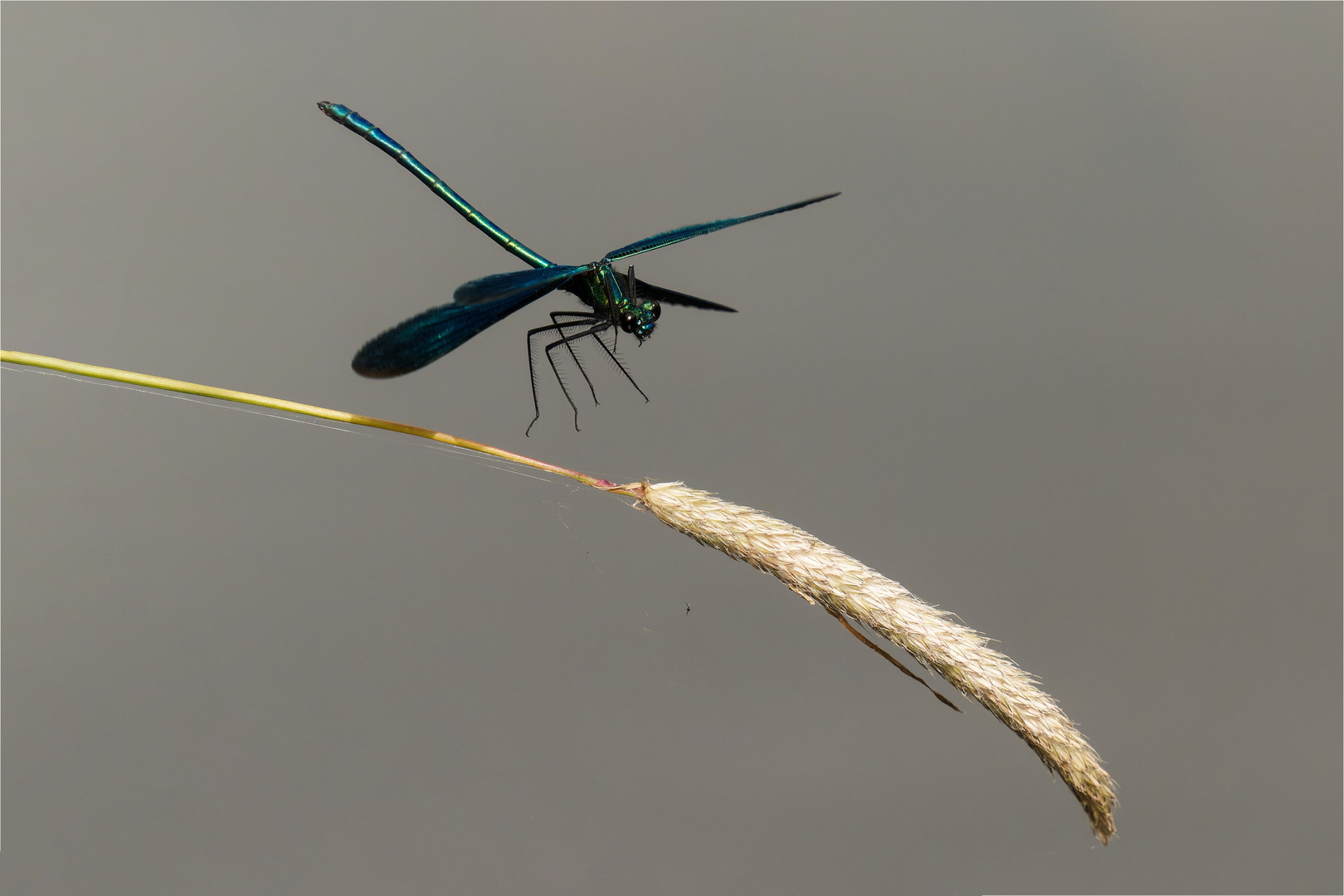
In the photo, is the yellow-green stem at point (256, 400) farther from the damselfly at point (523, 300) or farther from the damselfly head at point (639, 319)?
the damselfly head at point (639, 319)

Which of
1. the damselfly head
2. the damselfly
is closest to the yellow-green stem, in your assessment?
the damselfly

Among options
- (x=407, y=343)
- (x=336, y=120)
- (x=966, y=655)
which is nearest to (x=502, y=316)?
(x=407, y=343)

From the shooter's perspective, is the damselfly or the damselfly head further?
the damselfly head

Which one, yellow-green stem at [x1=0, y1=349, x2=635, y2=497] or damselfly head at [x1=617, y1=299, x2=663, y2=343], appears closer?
yellow-green stem at [x1=0, y1=349, x2=635, y2=497]

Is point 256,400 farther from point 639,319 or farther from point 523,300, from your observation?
point 639,319

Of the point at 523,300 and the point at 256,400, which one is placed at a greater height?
the point at 523,300

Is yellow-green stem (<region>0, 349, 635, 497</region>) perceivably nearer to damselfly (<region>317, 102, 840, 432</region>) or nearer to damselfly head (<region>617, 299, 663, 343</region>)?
damselfly (<region>317, 102, 840, 432</region>)

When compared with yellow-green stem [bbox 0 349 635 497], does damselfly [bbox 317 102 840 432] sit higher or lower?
higher

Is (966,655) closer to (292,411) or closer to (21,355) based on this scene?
(292,411)

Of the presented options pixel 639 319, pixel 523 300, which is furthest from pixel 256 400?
pixel 639 319

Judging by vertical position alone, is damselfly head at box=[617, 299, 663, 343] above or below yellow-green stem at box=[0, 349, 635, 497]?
above

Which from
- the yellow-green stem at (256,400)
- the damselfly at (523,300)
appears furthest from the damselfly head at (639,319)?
the yellow-green stem at (256,400)
